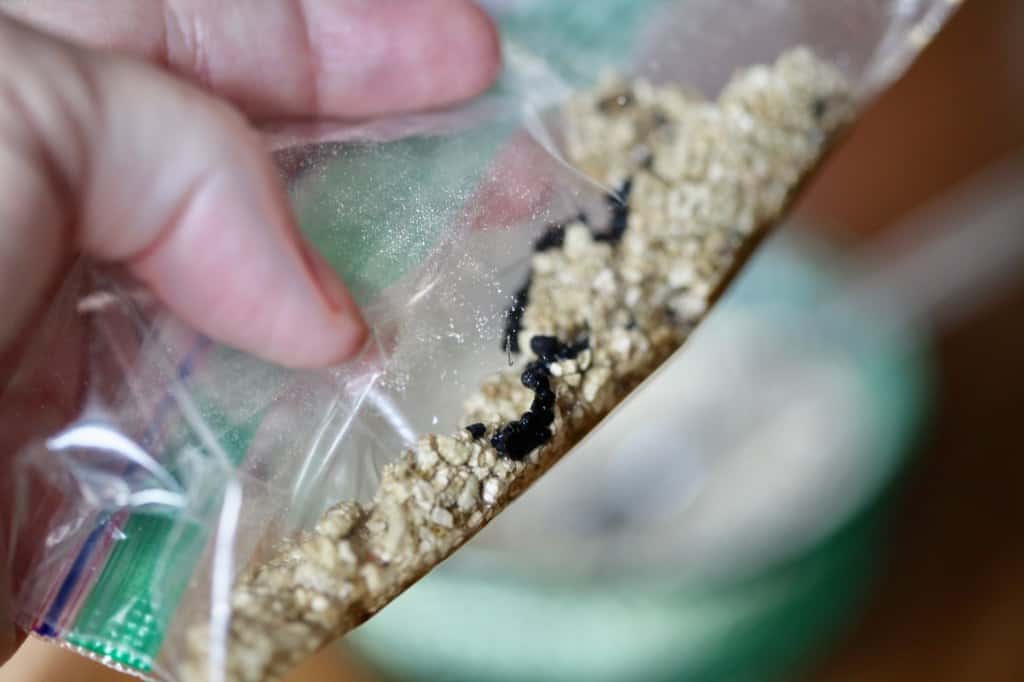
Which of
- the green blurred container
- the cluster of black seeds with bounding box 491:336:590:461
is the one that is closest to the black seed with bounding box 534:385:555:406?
the cluster of black seeds with bounding box 491:336:590:461

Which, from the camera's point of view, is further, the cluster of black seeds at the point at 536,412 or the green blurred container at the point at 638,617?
the green blurred container at the point at 638,617

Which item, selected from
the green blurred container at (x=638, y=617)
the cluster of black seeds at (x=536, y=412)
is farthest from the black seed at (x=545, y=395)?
the green blurred container at (x=638, y=617)

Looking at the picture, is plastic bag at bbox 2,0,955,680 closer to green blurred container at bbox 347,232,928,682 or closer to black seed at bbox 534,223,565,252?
black seed at bbox 534,223,565,252

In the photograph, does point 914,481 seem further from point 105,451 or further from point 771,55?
point 105,451

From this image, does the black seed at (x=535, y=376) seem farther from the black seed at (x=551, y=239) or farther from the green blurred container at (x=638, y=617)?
the green blurred container at (x=638, y=617)

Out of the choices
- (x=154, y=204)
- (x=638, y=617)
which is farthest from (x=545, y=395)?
(x=638, y=617)

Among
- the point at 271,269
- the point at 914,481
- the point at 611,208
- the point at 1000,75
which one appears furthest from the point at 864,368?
the point at 271,269

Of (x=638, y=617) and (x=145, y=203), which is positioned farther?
(x=638, y=617)

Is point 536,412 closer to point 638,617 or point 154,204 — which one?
point 154,204
